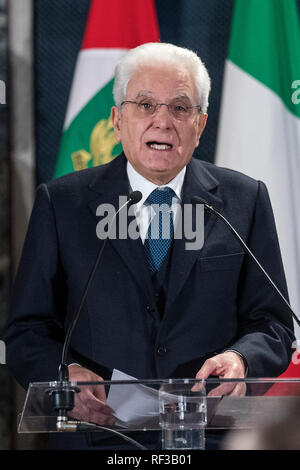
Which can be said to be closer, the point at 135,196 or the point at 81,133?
the point at 135,196

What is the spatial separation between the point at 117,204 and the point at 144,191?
0.34 ft

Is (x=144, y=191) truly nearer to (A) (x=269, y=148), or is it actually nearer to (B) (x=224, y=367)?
(B) (x=224, y=367)

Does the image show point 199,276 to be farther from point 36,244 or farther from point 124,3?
point 124,3

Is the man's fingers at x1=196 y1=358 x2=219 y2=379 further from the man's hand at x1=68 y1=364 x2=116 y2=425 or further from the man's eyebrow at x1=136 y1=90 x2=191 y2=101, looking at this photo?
the man's eyebrow at x1=136 y1=90 x2=191 y2=101

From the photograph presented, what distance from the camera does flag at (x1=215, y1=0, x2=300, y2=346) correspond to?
310 cm

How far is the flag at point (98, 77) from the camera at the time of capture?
3201 millimetres

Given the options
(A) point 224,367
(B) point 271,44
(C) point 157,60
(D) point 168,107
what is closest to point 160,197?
(D) point 168,107

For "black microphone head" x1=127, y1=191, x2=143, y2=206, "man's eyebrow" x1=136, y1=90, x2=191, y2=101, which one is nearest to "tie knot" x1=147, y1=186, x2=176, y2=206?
"man's eyebrow" x1=136, y1=90, x2=191, y2=101

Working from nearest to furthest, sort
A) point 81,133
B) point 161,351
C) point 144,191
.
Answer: point 161,351
point 144,191
point 81,133

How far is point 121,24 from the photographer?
3285 mm

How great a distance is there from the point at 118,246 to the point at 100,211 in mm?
144
